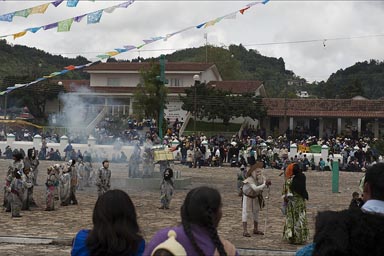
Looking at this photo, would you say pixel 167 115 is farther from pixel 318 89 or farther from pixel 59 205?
pixel 318 89

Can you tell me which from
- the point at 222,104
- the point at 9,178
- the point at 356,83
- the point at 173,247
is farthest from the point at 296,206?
the point at 356,83

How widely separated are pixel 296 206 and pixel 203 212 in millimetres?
8524

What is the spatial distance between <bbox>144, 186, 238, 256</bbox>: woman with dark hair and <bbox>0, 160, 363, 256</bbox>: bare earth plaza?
2.67ft

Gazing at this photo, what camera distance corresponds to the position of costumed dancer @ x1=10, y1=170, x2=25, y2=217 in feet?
51.1

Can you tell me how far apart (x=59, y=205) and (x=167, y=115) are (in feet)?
117

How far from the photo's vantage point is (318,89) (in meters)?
95.6

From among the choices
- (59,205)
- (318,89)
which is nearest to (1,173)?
(59,205)

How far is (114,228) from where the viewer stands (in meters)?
3.89

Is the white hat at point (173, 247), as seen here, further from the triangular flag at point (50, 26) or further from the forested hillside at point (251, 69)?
the forested hillside at point (251, 69)

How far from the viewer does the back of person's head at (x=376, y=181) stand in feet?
13.6

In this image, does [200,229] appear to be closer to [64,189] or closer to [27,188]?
[27,188]

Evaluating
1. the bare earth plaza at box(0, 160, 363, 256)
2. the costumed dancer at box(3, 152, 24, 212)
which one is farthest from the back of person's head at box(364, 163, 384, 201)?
the costumed dancer at box(3, 152, 24, 212)

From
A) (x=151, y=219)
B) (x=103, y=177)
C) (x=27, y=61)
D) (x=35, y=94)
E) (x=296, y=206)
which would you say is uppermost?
(x=27, y=61)

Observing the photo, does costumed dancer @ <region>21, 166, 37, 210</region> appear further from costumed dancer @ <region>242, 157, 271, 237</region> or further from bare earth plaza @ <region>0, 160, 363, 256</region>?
costumed dancer @ <region>242, 157, 271, 237</region>
